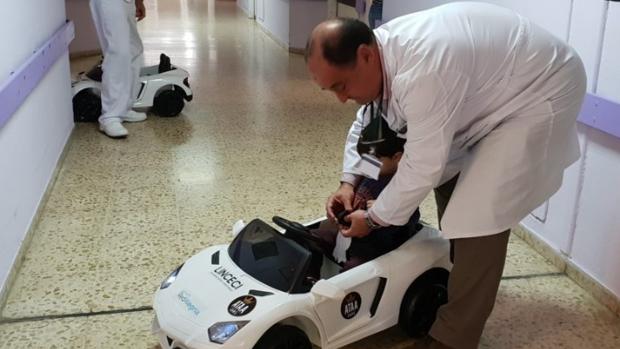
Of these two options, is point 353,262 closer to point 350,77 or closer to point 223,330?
point 223,330

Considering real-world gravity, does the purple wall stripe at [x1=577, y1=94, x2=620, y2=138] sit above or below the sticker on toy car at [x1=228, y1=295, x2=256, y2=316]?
above

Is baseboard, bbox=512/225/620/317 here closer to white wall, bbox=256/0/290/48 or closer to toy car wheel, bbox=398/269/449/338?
toy car wheel, bbox=398/269/449/338

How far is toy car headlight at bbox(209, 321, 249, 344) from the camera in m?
1.49

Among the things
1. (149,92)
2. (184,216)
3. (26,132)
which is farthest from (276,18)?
(26,132)

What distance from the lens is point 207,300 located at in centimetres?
159

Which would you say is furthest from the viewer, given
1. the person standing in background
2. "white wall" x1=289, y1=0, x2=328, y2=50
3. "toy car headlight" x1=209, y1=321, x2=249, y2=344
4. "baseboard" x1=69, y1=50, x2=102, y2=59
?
"white wall" x1=289, y1=0, x2=328, y2=50

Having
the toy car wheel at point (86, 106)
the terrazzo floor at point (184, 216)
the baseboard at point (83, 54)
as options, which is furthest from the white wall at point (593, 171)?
the baseboard at point (83, 54)

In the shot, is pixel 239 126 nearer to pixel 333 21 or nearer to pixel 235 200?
pixel 235 200

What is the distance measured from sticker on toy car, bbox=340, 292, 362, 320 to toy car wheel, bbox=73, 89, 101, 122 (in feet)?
9.15

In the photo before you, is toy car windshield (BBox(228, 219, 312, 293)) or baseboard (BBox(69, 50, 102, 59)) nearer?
toy car windshield (BBox(228, 219, 312, 293))

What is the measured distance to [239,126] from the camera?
160 inches

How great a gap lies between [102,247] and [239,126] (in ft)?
5.87

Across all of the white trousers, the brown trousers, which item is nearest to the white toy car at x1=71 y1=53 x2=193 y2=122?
the white trousers

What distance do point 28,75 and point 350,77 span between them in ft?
5.10
